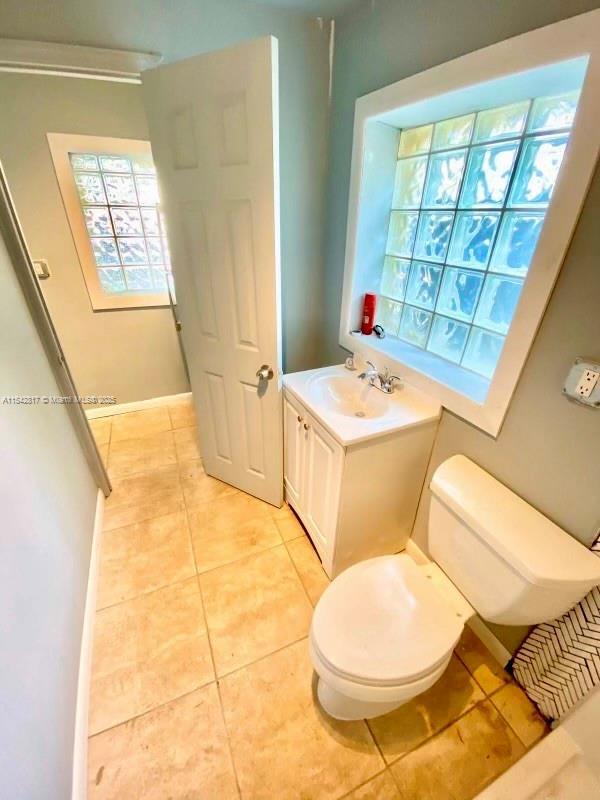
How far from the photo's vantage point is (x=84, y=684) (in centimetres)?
113

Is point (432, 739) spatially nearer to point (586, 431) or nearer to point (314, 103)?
point (586, 431)

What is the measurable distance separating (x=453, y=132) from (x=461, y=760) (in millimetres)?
2172

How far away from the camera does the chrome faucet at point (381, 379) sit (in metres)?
1.43

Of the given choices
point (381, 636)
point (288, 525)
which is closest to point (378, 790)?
point (381, 636)

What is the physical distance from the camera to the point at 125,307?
Answer: 7.78 ft

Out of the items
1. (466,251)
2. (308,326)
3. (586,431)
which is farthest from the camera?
(308,326)

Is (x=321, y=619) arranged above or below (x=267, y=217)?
below

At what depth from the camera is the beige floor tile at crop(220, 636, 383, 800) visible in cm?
97

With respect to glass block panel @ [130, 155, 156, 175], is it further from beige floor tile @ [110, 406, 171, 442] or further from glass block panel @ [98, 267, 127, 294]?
beige floor tile @ [110, 406, 171, 442]

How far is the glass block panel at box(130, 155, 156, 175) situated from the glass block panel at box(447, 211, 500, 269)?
1.84 meters

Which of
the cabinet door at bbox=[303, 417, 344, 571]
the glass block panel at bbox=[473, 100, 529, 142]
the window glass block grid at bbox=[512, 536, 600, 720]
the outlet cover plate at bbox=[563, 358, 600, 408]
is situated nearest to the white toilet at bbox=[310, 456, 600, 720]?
the window glass block grid at bbox=[512, 536, 600, 720]

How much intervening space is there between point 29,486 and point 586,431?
5.35 feet

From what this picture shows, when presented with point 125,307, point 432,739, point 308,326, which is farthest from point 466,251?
point 125,307

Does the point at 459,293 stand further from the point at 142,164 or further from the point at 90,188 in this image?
the point at 90,188
